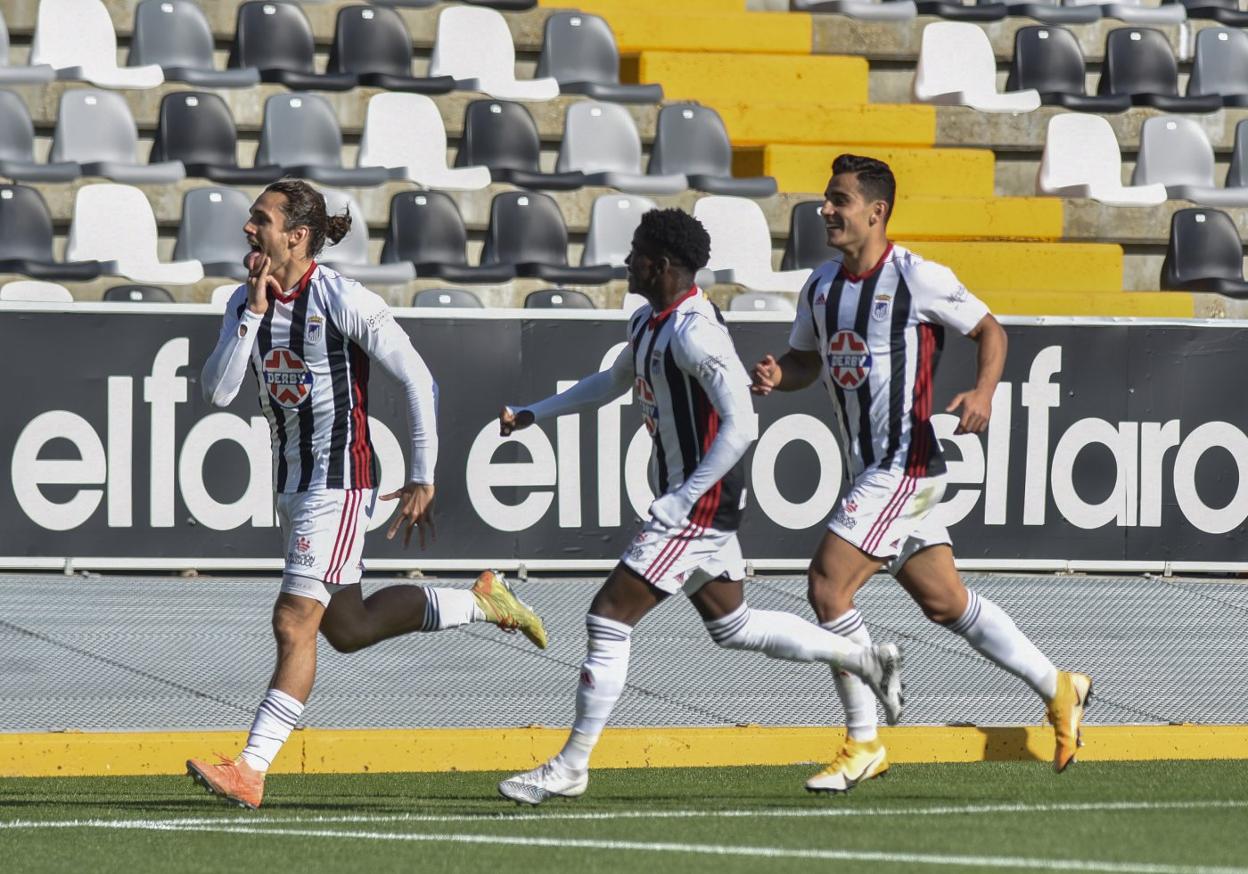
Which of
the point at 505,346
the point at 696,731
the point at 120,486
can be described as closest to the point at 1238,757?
the point at 696,731

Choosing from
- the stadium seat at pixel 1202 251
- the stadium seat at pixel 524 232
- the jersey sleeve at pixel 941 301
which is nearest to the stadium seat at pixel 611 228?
the stadium seat at pixel 524 232

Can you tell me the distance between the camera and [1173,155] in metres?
16.6

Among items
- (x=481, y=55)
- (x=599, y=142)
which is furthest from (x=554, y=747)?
(x=481, y=55)

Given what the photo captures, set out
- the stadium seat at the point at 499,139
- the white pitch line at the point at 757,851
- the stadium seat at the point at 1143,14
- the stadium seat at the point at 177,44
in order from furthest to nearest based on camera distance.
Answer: the stadium seat at the point at 1143,14 → the stadium seat at the point at 499,139 → the stadium seat at the point at 177,44 → the white pitch line at the point at 757,851

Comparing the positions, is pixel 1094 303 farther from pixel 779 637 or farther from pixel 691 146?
pixel 779 637

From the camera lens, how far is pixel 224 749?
7.79 m

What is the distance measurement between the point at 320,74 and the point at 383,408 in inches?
186

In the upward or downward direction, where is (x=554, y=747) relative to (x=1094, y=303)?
downward

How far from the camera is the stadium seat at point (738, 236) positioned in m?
14.6

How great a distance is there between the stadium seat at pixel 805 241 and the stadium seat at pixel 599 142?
2.72 feet

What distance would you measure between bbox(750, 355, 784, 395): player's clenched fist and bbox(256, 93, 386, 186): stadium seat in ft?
26.1

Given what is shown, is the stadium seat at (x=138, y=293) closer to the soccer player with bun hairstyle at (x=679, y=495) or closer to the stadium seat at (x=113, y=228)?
the stadium seat at (x=113, y=228)

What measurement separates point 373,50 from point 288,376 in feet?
29.6

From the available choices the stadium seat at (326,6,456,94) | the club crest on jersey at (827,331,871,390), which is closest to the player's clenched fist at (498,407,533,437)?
the club crest on jersey at (827,331,871,390)
